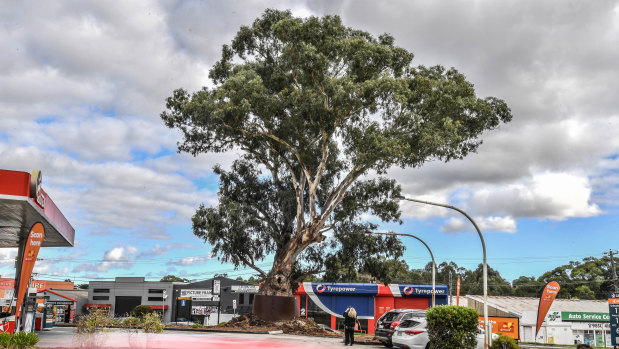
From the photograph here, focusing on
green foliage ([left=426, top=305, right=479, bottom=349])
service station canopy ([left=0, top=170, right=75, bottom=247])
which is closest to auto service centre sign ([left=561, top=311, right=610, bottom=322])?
green foliage ([left=426, top=305, right=479, bottom=349])

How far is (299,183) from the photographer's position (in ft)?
110

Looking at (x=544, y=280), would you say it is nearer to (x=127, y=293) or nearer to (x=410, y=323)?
(x=127, y=293)

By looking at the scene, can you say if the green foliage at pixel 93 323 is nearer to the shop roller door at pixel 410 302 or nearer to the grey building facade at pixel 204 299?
the shop roller door at pixel 410 302

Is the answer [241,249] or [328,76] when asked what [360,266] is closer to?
[241,249]

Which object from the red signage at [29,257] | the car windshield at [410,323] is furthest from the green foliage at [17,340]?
the car windshield at [410,323]

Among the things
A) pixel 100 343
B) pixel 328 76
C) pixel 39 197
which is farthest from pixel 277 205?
pixel 100 343

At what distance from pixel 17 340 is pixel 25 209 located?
5.10 m

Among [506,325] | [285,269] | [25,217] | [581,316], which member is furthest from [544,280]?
[25,217]

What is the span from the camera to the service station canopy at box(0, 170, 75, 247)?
1614 centimetres

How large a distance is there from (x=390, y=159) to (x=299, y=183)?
295 inches

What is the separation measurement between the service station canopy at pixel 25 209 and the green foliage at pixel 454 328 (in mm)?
13325

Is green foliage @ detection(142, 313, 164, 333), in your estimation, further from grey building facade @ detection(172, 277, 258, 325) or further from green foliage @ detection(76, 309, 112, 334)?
grey building facade @ detection(172, 277, 258, 325)

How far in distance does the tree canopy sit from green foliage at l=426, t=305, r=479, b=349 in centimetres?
1175

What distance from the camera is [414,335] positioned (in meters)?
18.2
